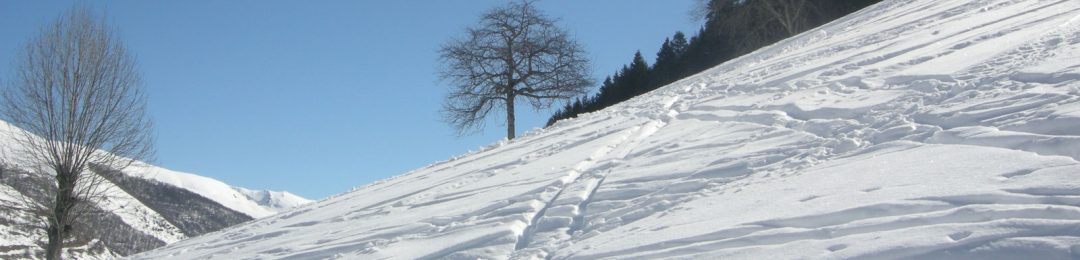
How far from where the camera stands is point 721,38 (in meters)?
31.8

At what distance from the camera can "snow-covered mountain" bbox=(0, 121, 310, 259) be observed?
16.8 meters

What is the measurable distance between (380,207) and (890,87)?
520cm

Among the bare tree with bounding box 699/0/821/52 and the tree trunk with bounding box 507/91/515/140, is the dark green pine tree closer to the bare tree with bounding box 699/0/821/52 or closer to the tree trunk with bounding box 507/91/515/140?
the bare tree with bounding box 699/0/821/52

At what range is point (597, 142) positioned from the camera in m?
10.0

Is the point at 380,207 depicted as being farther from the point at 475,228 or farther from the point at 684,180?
the point at 684,180

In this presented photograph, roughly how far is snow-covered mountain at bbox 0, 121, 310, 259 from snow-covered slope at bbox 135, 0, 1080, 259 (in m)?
4.49

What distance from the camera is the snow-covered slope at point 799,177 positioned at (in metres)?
4.27

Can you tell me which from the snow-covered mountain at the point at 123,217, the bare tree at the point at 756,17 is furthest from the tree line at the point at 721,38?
the snow-covered mountain at the point at 123,217

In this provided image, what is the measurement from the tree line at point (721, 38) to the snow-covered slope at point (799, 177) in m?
13.7

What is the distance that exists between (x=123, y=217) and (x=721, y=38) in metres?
89.6

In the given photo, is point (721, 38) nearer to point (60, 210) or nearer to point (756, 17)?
point (756, 17)

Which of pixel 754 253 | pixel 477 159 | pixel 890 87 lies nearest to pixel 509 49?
pixel 477 159

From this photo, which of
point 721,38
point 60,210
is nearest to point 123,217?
point 721,38

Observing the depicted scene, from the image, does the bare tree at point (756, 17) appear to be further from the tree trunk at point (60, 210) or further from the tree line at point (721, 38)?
the tree trunk at point (60, 210)
